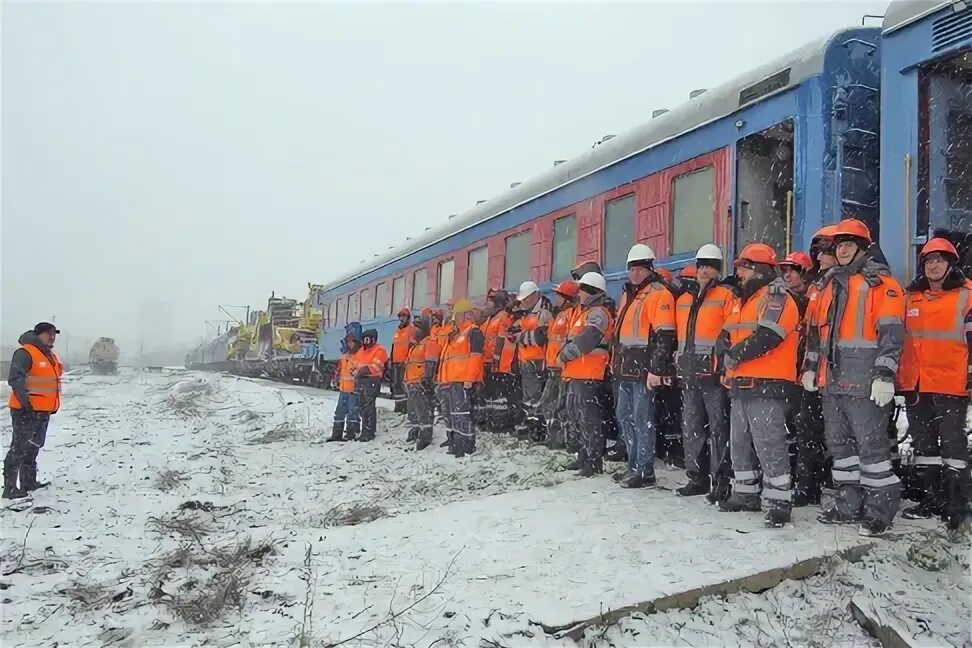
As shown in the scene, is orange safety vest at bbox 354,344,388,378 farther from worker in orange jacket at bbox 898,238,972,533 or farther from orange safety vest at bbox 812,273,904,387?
worker in orange jacket at bbox 898,238,972,533

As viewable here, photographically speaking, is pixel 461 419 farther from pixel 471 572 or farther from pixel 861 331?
pixel 861 331

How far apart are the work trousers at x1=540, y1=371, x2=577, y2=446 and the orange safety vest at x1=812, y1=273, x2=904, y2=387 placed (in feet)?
10.5

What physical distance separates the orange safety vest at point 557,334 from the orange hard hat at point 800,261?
2.27 m

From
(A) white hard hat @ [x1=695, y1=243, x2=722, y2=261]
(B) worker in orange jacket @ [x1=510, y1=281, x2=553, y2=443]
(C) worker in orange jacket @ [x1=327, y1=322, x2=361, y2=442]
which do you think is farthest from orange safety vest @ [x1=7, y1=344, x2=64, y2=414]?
(A) white hard hat @ [x1=695, y1=243, x2=722, y2=261]

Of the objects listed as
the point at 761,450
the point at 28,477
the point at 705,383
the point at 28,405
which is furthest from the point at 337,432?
the point at 761,450

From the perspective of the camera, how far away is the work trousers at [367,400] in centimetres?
1015

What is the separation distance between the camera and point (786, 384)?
15.6 feet

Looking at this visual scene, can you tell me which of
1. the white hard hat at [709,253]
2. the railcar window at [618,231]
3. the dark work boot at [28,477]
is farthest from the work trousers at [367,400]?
the white hard hat at [709,253]

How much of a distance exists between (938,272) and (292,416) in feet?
33.3

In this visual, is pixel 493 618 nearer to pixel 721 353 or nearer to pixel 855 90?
pixel 721 353

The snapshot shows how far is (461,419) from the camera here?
27.5ft

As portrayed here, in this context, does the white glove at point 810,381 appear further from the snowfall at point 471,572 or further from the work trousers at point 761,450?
the snowfall at point 471,572

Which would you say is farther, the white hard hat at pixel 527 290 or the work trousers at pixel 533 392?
the white hard hat at pixel 527 290

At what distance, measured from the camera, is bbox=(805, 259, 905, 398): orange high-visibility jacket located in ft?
14.1
